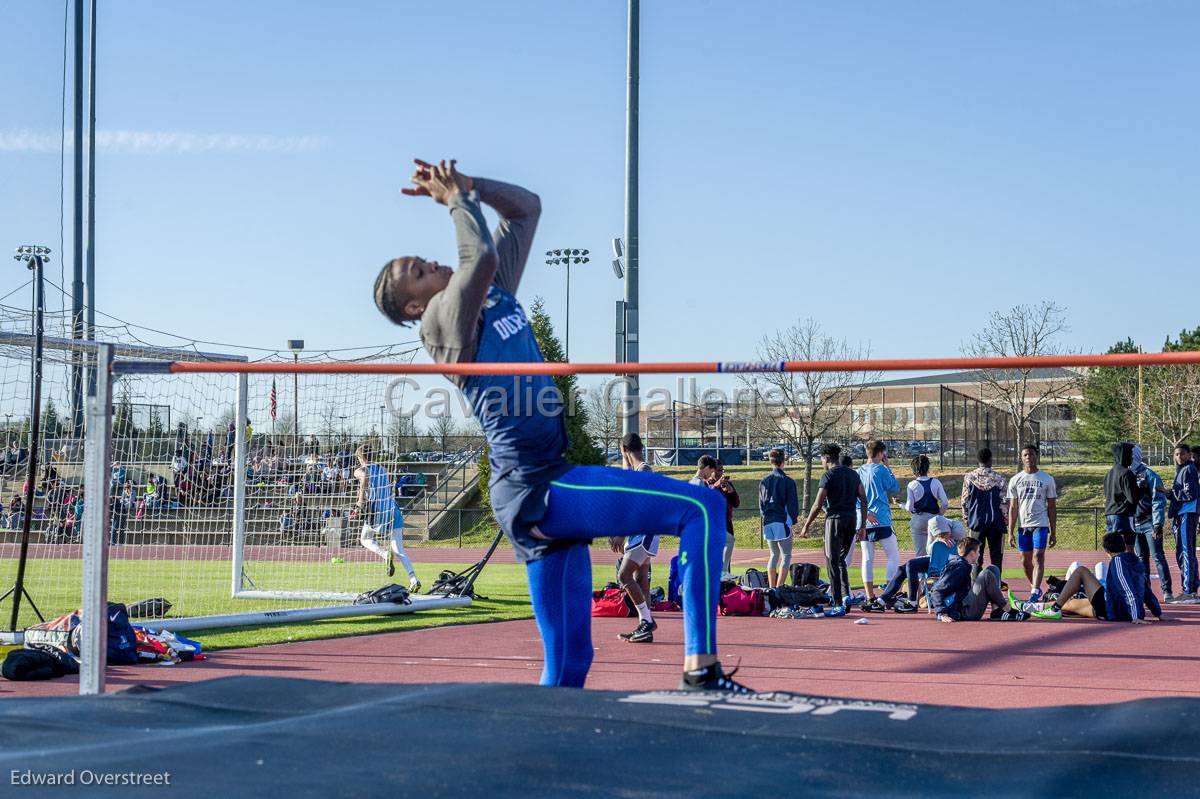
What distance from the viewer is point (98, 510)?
4465 millimetres

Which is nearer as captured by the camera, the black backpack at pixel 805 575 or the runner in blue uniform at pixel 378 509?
the runner in blue uniform at pixel 378 509

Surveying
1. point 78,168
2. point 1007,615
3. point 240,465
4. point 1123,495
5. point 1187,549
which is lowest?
point 1007,615

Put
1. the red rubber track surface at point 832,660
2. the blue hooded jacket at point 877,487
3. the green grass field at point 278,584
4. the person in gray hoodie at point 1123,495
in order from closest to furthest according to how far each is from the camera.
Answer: the red rubber track surface at point 832,660, the green grass field at point 278,584, the person in gray hoodie at point 1123,495, the blue hooded jacket at point 877,487

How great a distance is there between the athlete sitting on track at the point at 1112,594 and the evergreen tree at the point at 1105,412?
27.7 meters

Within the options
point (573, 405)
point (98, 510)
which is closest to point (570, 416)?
point (573, 405)

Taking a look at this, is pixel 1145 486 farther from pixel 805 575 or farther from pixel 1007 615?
pixel 805 575

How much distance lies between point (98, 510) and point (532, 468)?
2.02 metres

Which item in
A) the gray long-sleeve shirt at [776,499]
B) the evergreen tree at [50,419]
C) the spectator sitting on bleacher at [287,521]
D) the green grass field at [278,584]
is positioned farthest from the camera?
the spectator sitting on bleacher at [287,521]

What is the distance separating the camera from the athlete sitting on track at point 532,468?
3.36 meters

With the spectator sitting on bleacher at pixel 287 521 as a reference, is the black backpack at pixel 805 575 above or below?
below

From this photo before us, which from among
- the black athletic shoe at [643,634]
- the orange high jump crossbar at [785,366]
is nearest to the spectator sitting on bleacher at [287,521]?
the black athletic shoe at [643,634]

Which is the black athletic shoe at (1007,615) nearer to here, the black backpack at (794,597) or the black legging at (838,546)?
the black legging at (838,546)

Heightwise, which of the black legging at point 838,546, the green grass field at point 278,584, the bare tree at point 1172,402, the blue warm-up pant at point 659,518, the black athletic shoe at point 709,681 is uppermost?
the bare tree at point 1172,402

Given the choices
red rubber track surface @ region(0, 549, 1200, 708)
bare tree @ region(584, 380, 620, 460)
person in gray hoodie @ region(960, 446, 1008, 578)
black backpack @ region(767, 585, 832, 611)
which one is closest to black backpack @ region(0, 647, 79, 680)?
red rubber track surface @ region(0, 549, 1200, 708)
